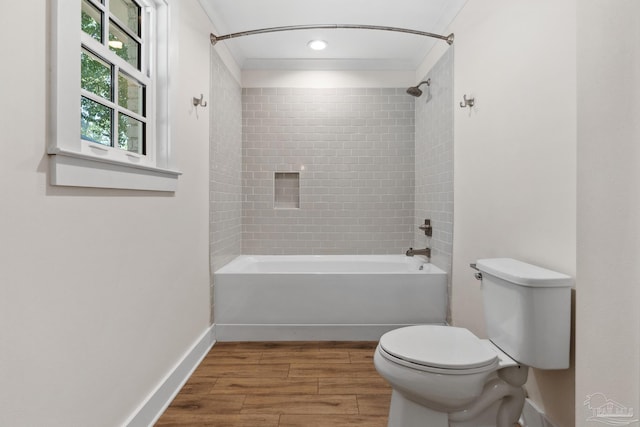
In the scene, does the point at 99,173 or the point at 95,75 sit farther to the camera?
the point at 95,75

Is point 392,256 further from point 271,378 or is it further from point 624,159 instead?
point 624,159

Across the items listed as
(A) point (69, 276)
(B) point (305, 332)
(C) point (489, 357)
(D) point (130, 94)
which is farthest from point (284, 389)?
(D) point (130, 94)

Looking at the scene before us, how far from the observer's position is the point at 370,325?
2.84 meters

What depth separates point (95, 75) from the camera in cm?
143

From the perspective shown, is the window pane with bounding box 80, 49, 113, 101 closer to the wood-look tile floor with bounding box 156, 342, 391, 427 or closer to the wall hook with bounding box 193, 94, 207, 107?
the wall hook with bounding box 193, 94, 207, 107

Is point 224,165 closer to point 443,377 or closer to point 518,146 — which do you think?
point 518,146

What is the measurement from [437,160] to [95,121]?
2494 mm

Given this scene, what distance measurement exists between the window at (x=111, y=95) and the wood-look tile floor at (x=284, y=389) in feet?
3.94

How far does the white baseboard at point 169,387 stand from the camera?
1.64 metres

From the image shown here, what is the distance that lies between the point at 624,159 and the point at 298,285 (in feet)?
7.67

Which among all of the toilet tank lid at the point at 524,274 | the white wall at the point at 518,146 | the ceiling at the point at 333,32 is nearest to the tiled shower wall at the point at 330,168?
the ceiling at the point at 333,32

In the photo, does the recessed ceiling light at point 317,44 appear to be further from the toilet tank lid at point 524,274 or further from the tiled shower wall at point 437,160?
the toilet tank lid at point 524,274

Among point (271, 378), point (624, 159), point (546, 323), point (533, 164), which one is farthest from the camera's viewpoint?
point (271, 378)

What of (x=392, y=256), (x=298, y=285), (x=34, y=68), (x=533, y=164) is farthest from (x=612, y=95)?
(x=392, y=256)
